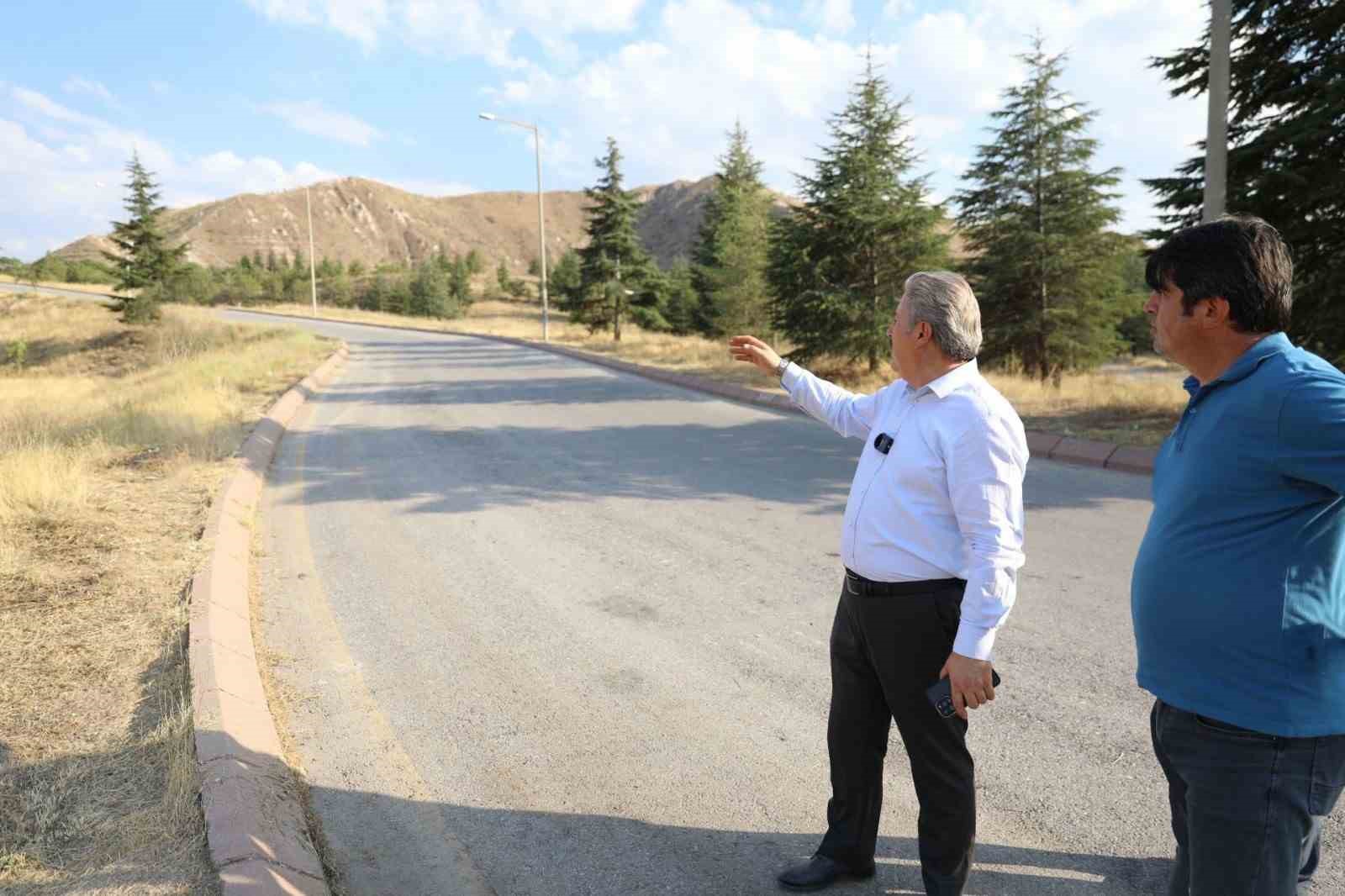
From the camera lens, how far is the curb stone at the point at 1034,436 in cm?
895

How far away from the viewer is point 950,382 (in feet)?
7.81

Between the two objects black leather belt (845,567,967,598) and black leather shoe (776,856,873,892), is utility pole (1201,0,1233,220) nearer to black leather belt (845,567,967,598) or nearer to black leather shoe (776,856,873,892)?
black leather belt (845,567,967,598)

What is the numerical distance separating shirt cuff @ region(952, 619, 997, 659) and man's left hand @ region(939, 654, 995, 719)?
0.01 metres

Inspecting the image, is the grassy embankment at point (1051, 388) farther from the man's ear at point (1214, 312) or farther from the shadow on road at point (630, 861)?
the man's ear at point (1214, 312)

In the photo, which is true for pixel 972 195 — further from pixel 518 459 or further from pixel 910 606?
pixel 910 606

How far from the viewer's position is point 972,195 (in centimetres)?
2186

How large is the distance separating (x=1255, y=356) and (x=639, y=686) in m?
3.12

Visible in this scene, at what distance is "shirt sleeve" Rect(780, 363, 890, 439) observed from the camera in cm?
291

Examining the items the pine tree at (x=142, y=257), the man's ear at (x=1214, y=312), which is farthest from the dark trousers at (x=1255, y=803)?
the pine tree at (x=142, y=257)

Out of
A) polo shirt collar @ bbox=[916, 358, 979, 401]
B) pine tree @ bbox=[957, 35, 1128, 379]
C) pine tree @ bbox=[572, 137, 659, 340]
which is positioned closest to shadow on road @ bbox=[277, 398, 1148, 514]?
Result: polo shirt collar @ bbox=[916, 358, 979, 401]

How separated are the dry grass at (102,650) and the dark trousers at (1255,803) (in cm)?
260

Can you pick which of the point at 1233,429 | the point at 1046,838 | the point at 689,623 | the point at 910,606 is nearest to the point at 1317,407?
the point at 1233,429

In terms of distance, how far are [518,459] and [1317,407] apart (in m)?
8.73

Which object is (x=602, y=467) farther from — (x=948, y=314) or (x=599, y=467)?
(x=948, y=314)
